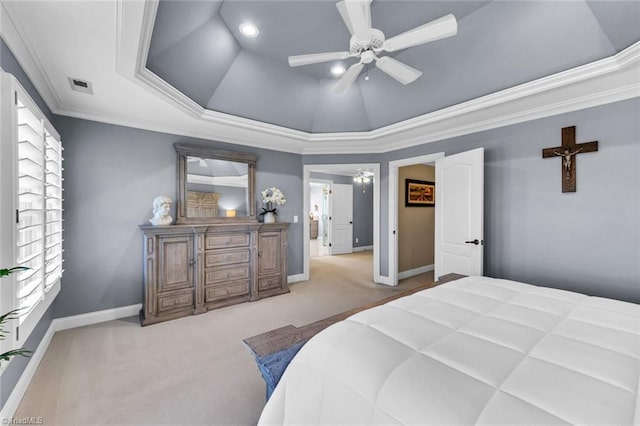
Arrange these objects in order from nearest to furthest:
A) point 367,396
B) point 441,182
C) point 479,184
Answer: point 367,396 → point 479,184 → point 441,182

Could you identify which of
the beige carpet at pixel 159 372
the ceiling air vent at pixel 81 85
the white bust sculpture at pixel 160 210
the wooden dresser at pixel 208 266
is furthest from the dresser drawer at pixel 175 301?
the ceiling air vent at pixel 81 85

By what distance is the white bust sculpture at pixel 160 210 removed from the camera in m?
3.21

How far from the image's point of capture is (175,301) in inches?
Answer: 125

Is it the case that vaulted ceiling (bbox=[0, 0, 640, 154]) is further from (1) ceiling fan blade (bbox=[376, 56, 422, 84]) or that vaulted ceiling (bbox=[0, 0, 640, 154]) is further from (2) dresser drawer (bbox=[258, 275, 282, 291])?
(2) dresser drawer (bbox=[258, 275, 282, 291])

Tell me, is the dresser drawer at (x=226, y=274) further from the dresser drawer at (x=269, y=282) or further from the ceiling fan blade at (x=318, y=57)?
the ceiling fan blade at (x=318, y=57)

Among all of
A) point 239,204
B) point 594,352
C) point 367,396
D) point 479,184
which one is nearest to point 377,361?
point 367,396

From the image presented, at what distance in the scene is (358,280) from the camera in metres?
4.87

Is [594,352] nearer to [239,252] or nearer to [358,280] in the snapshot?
[239,252]

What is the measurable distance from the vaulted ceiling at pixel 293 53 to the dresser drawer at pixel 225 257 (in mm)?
1627

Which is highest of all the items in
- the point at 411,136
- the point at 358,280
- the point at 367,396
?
the point at 411,136

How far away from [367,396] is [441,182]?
3261 mm

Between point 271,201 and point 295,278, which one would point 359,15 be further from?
point 295,278

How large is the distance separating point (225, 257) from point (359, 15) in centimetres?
301

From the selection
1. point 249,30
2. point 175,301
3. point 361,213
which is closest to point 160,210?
point 175,301
